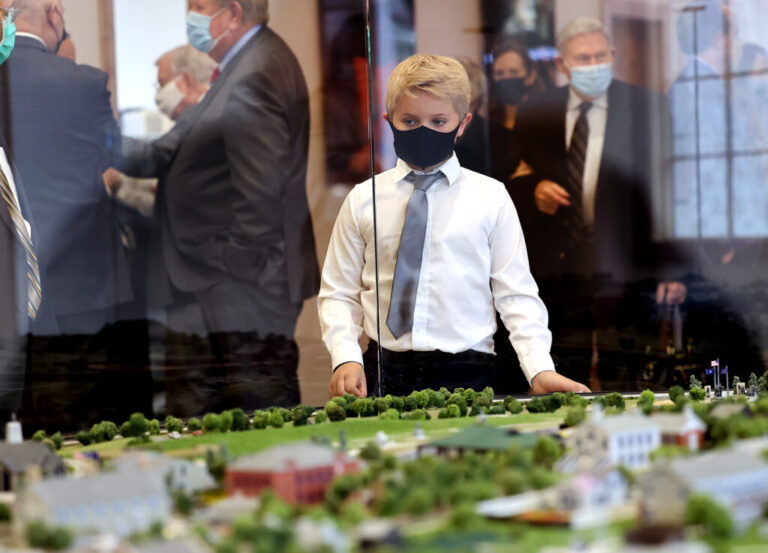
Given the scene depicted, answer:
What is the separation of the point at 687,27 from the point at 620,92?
71cm

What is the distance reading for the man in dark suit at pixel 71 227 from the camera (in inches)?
259

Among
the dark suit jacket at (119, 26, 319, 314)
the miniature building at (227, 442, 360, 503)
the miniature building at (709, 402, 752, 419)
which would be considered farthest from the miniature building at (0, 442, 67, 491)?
the dark suit jacket at (119, 26, 319, 314)

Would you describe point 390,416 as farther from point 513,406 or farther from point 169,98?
point 169,98

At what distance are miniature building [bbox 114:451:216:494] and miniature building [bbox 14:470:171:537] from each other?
22 cm

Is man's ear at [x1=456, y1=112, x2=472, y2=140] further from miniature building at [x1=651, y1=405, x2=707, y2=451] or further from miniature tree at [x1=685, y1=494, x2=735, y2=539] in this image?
miniature tree at [x1=685, y1=494, x2=735, y2=539]

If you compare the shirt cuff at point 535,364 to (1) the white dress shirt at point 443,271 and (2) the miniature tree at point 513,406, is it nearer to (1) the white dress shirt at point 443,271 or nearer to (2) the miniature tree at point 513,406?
(1) the white dress shirt at point 443,271

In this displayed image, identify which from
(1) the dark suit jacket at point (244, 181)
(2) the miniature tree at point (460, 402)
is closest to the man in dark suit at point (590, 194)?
(1) the dark suit jacket at point (244, 181)

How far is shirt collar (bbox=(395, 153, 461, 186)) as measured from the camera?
606cm

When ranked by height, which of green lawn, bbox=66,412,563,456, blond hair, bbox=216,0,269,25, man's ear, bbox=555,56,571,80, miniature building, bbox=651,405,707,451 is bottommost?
green lawn, bbox=66,412,563,456

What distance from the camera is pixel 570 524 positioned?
8.43 ft

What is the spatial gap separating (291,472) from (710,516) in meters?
1.04

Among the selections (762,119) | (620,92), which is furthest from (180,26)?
(762,119)

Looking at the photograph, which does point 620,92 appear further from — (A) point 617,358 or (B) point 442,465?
(B) point 442,465

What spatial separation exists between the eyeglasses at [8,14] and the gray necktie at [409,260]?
2.56 m
